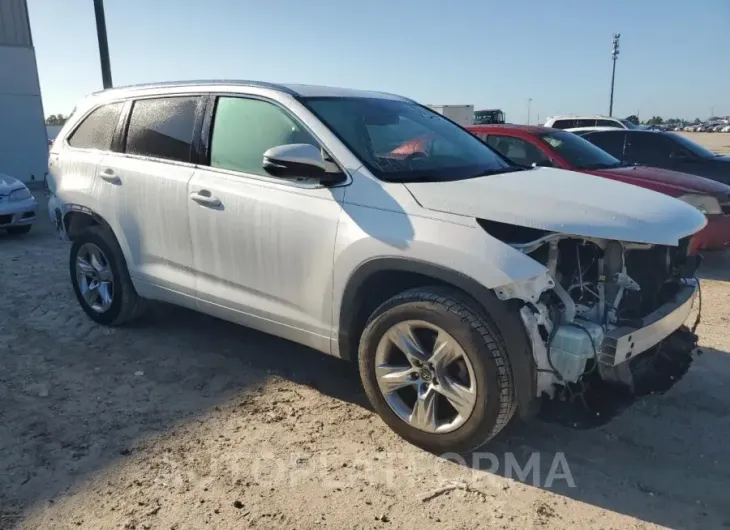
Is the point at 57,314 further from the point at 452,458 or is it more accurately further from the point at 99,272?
→ the point at 452,458

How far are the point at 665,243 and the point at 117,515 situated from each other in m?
2.71

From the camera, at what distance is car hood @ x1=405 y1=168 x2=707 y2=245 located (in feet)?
9.07

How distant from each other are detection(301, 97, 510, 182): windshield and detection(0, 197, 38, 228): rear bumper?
7.02m

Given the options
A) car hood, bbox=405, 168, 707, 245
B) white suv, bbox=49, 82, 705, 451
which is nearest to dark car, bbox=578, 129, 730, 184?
white suv, bbox=49, 82, 705, 451

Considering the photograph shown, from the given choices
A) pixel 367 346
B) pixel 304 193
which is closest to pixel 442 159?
pixel 304 193

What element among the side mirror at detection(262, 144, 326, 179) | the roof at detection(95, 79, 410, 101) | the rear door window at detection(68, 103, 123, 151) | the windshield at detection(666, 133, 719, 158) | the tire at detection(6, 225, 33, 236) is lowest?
the tire at detection(6, 225, 33, 236)

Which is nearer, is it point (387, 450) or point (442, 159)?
point (387, 450)

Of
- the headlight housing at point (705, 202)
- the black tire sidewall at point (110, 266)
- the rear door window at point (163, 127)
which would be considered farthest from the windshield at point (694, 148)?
the black tire sidewall at point (110, 266)

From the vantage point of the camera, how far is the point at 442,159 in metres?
3.73

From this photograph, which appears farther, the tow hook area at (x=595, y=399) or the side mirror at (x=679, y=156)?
the side mirror at (x=679, y=156)

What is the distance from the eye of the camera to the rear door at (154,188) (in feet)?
13.3

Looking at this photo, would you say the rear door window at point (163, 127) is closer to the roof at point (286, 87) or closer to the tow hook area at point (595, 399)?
the roof at point (286, 87)

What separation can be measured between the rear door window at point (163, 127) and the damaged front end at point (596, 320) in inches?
89.4

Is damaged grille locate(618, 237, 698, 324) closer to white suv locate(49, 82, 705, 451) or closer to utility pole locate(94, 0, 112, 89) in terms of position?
white suv locate(49, 82, 705, 451)
